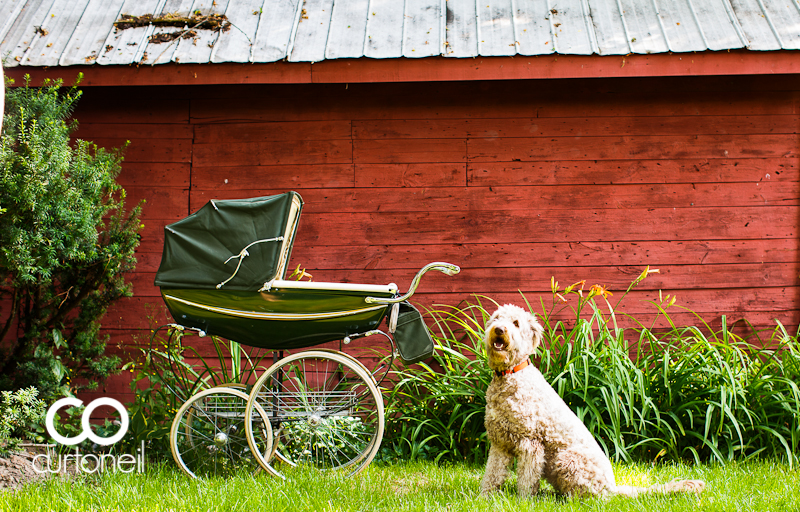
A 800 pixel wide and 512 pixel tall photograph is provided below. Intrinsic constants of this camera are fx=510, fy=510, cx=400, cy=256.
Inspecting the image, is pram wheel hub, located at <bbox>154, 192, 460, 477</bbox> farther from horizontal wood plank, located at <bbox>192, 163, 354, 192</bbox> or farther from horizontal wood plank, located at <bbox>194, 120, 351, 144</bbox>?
horizontal wood plank, located at <bbox>194, 120, 351, 144</bbox>

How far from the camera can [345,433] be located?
314cm

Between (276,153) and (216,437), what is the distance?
A: 7.62 feet

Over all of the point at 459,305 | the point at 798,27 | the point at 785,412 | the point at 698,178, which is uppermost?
the point at 798,27

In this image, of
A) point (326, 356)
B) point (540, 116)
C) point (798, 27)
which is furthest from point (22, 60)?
point (798, 27)

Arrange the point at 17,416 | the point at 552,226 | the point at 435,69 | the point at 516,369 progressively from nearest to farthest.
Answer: the point at 516,369
the point at 17,416
the point at 435,69
the point at 552,226

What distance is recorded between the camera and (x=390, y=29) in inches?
158

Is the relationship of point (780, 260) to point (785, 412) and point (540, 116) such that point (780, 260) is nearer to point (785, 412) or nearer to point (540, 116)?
point (785, 412)

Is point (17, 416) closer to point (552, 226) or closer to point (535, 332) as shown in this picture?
point (535, 332)

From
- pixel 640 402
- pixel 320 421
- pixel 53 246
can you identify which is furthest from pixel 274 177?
pixel 640 402

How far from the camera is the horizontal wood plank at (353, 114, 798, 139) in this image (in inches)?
162

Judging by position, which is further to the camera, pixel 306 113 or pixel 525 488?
pixel 306 113

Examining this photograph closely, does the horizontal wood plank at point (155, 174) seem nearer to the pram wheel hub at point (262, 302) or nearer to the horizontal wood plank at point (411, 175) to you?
the horizontal wood plank at point (411, 175)

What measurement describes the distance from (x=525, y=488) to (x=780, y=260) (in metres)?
3.21

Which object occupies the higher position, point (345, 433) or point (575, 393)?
point (575, 393)
